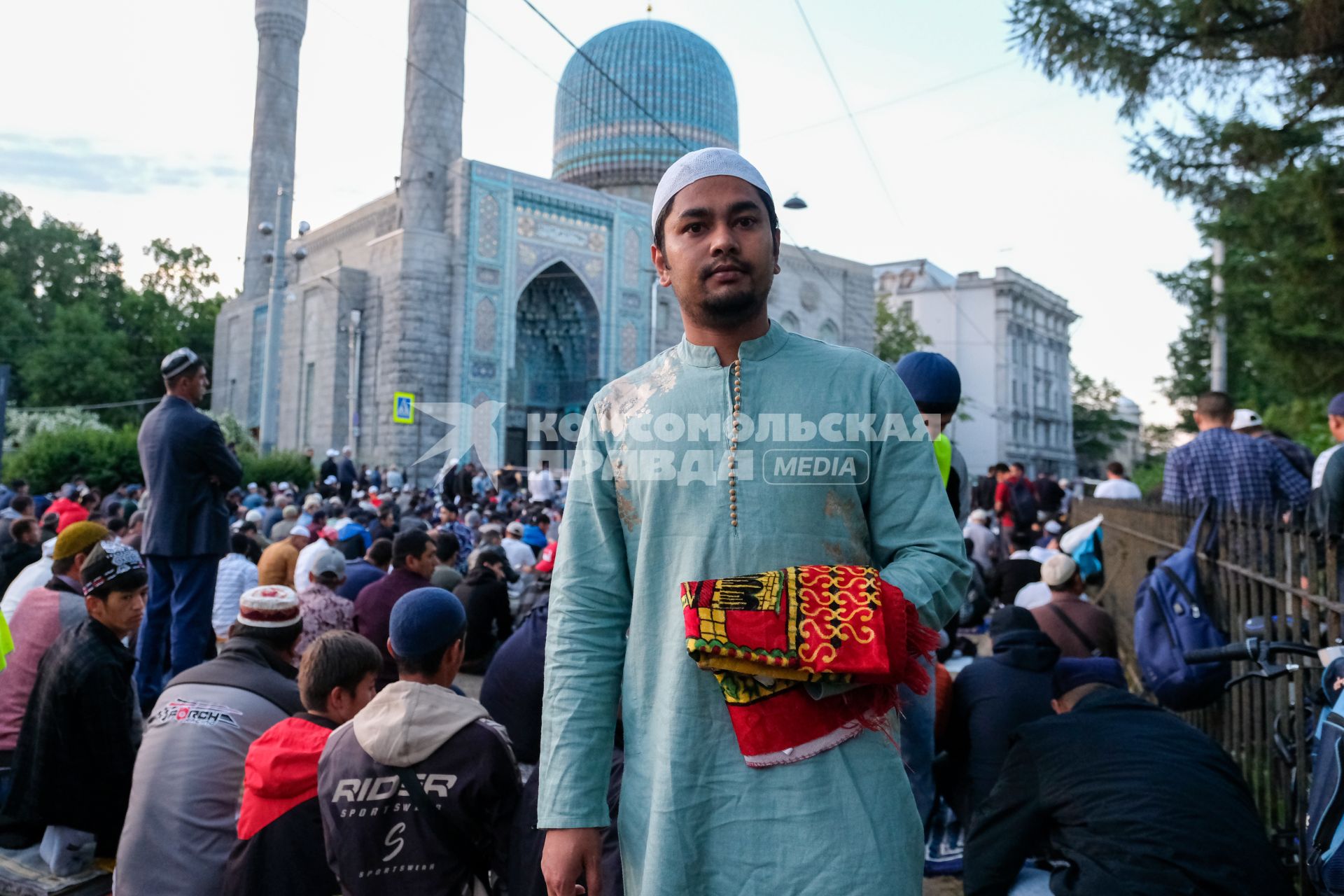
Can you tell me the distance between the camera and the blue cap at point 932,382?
2801mm

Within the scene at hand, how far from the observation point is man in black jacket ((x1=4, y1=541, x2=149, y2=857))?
3029 mm

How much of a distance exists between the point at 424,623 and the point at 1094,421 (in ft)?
180

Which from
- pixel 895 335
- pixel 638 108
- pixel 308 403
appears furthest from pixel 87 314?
pixel 895 335

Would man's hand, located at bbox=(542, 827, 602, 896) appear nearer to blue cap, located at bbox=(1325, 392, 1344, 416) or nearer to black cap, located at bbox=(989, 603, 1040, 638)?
black cap, located at bbox=(989, 603, 1040, 638)

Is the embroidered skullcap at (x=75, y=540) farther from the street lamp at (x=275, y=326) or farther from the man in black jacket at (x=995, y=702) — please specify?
the street lamp at (x=275, y=326)

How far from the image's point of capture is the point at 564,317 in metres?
24.6

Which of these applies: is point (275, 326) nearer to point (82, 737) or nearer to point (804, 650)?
point (82, 737)

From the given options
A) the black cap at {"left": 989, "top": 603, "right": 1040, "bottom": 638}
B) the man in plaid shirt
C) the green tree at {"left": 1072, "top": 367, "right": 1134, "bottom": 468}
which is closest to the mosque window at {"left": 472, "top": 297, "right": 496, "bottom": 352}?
the man in plaid shirt

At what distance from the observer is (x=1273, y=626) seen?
2.94 m

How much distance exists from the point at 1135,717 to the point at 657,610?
148 cm

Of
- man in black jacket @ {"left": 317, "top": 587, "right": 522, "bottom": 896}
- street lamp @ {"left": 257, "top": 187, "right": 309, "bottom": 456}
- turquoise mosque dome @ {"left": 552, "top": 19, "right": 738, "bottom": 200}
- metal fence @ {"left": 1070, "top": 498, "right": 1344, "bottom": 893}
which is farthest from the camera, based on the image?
turquoise mosque dome @ {"left": 552, "top": 19, "right": 738, "bottom": 200}

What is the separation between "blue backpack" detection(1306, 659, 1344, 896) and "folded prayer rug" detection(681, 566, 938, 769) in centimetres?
134

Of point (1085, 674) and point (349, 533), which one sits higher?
point (349, 533)

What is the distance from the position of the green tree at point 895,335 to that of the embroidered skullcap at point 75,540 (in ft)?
102
